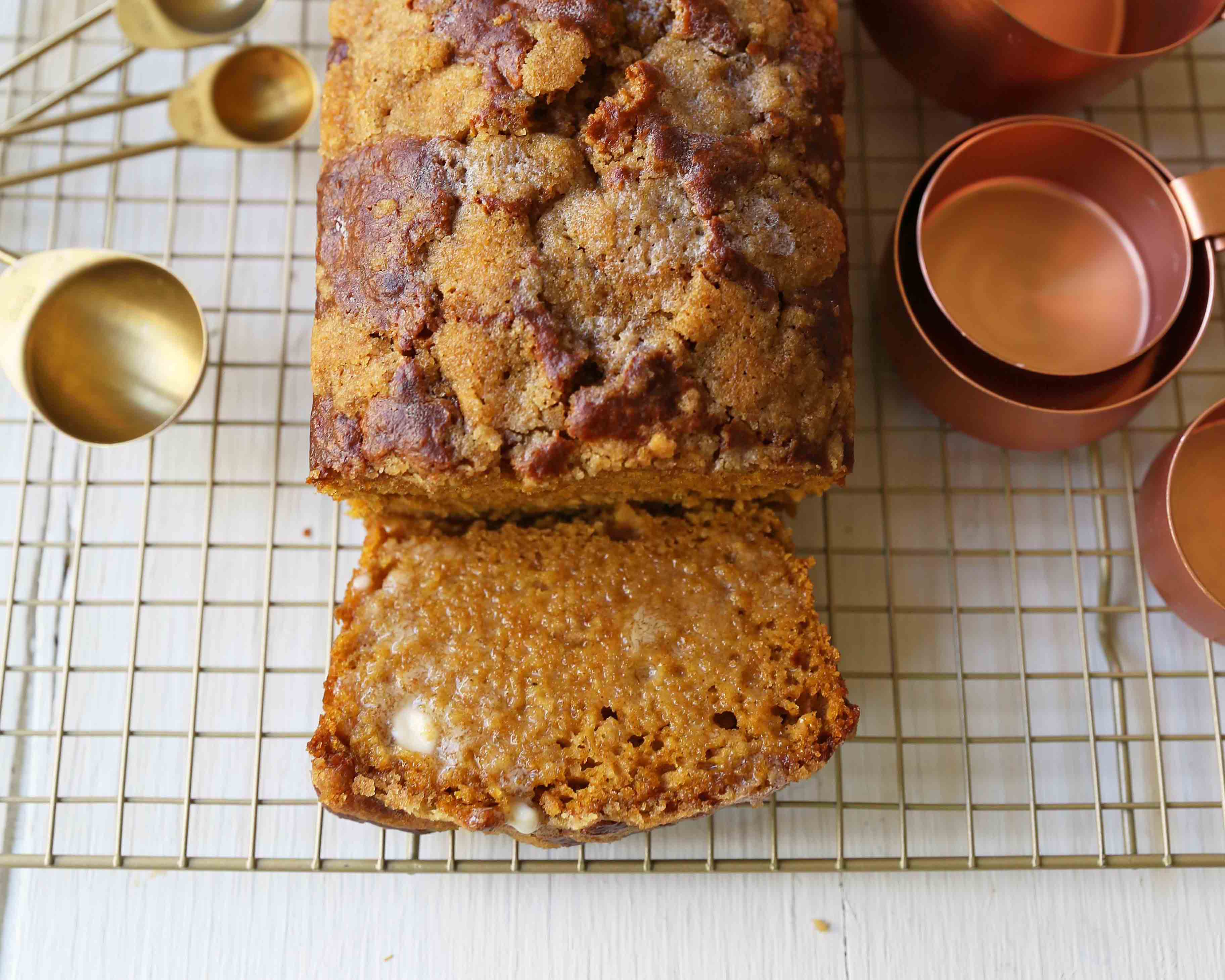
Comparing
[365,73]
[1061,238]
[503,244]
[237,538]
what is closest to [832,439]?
[503,244]

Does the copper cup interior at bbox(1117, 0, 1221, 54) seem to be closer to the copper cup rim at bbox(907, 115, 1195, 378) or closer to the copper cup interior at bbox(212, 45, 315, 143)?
the copper cup rim at bbox(907, 115, 1195, 378)

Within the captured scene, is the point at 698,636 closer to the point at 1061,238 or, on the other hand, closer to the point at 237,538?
the point at 237,538

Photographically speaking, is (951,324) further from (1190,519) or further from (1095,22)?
(1095,22)

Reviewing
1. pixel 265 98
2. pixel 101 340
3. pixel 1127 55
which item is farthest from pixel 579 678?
pixel 1127 55

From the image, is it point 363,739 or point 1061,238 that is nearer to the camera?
point 363,739

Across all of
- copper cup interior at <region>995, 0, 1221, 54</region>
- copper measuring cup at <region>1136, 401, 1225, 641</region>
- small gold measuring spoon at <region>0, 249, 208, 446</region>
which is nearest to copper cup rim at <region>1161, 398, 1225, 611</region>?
copper measuring cup at <region>1136, 401, 1225, 641</region>
